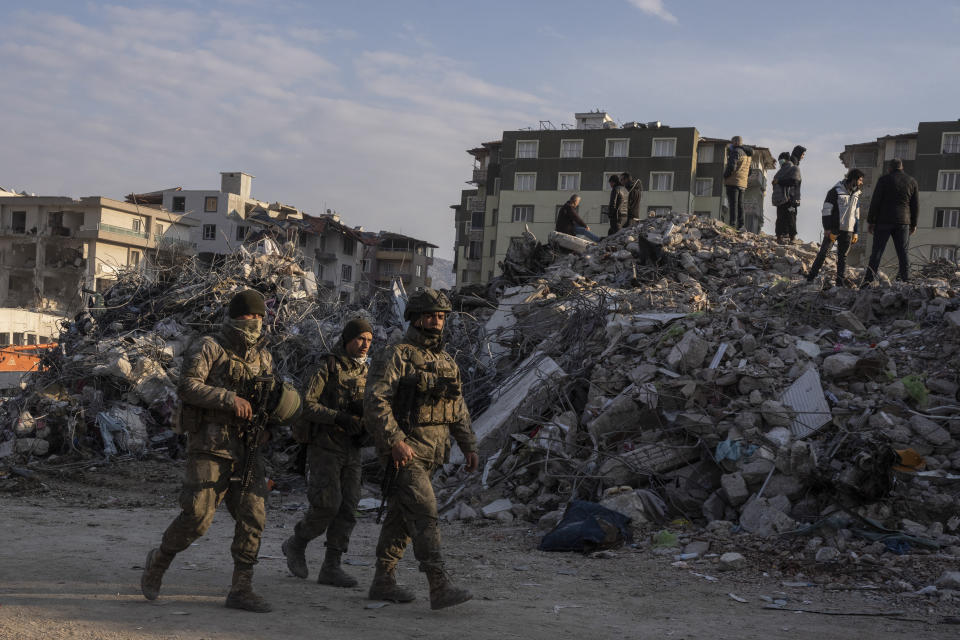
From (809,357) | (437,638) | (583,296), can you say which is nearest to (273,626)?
(437,638)

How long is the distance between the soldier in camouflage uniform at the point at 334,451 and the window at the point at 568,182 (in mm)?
44756

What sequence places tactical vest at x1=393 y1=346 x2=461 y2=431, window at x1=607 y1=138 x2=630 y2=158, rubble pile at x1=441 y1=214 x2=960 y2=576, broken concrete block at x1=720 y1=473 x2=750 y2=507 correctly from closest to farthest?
tactical vest at x1=393 y1=346 x2=461 y2=431 < rubble pile at x1=441 y1=214 x2=960 y2=576 < broken concrete block at x1=720 y1=473 x2=750 y2=507 < window at x1=607 y1=138 x2=630 y2=158

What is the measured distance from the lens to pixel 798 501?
6.80 meters

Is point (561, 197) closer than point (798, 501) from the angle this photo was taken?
No

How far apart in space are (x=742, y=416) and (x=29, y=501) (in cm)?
700

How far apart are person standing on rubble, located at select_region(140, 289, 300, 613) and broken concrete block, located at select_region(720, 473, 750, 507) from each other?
402 cm

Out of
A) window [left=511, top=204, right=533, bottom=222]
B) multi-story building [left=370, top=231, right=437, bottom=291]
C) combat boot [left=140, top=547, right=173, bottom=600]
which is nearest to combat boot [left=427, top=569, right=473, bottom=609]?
combat boot [left=140, top=547, right=173, bottom=600]

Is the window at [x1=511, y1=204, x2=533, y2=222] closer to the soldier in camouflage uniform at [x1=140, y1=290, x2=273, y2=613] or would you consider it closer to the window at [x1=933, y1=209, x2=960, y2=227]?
the window at [x1=933, y1=209, x2=960, y2=227]

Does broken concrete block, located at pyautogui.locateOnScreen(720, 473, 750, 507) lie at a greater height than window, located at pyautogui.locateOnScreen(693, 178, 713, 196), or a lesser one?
lesser

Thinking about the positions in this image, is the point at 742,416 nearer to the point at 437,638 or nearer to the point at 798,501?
the point at 798,501

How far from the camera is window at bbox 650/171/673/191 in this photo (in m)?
47.4

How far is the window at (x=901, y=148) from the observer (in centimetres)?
4600

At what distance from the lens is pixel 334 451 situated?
16.6ft

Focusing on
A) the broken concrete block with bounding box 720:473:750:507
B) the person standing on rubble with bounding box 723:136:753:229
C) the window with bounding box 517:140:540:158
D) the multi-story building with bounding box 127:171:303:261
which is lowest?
the broken concrete block with bounding box 720:473:750:507
